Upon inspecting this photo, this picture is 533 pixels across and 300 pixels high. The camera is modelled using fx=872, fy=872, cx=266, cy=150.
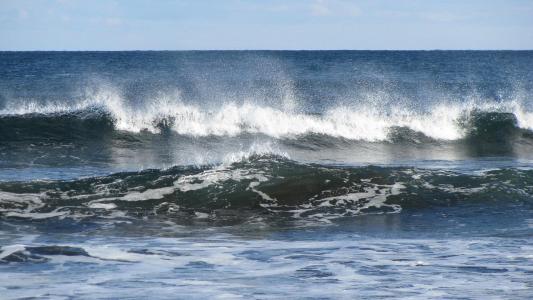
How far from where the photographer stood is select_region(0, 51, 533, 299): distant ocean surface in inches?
334

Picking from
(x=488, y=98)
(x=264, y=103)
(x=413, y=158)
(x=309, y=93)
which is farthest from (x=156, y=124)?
(x=488, y=98)

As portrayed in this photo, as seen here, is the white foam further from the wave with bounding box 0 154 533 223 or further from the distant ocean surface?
the wave with bounding box 0 154 533 223

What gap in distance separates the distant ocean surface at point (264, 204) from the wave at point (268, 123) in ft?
0.22

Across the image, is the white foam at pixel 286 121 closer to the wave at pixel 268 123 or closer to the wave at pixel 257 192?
the wave at pixel 268 123

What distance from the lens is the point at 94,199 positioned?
43.1 feet

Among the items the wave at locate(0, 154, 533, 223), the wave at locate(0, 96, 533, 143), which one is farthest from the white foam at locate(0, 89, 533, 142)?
the wave at locate(0, 154, 533, 223)

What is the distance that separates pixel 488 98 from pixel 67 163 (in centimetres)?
2961

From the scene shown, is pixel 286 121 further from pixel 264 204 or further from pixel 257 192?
pixel 264 204

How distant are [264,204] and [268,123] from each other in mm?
12557

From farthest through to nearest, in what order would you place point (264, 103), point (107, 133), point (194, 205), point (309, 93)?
1. point (309, 93)
2. point (264, 103)
3. point (107, 133)
4. point (194, 205)

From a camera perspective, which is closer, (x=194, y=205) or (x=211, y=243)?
(x=211, y=243)

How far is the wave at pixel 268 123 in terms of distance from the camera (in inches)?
955

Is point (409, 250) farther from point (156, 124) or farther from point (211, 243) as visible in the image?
point (156, 124)

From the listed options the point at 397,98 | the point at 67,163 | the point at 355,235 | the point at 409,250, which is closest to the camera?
the point at 409,250
